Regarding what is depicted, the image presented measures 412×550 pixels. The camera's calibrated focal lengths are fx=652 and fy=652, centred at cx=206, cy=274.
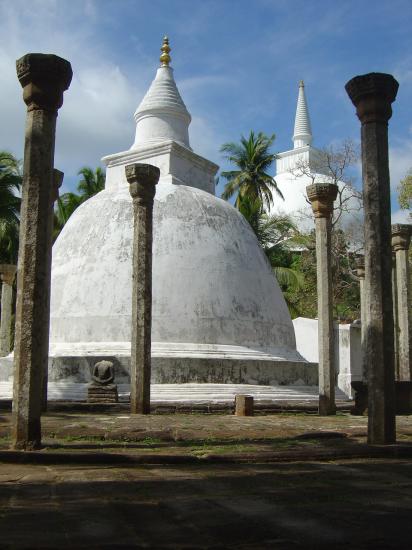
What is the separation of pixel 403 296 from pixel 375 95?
7.70 meters

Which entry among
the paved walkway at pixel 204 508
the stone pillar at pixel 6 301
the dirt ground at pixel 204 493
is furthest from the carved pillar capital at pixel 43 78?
the stone pillar at pixel 6 301

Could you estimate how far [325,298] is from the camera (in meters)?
11.0

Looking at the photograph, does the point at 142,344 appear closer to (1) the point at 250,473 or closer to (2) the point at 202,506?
(1) the point at 250,473

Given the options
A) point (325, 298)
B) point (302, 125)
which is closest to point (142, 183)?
point (325, 298)

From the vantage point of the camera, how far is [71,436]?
7207 mm

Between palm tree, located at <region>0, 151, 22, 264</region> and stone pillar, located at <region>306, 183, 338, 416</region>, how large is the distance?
1412 cm

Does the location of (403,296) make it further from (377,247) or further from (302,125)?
(302,125)

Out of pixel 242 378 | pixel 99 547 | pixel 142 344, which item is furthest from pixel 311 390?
pixel 99 547

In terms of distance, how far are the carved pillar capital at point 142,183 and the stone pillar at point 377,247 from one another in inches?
167

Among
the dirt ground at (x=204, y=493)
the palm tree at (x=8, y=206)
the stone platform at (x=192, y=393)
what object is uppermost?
the palm tree at (x=8, y=206)

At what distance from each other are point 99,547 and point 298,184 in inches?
2059

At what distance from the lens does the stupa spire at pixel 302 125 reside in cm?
5634

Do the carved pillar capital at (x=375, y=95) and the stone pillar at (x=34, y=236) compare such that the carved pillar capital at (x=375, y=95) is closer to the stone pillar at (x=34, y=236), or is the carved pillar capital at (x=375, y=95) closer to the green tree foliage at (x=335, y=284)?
the stone pillar at (x=34, y=236)

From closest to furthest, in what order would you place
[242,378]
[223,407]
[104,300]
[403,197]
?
[223,407]
[242,378]
[104,300]
[403,197]
